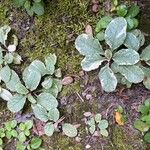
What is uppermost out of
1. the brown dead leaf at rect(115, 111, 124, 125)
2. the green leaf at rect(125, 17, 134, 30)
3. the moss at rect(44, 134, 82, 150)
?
the green leaf at rect(125, 17, 134, 30)

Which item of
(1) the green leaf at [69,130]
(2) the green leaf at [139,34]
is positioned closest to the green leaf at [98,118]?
(1) the green leaf at [69,130]

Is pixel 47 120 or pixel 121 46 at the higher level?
pixel 121 46

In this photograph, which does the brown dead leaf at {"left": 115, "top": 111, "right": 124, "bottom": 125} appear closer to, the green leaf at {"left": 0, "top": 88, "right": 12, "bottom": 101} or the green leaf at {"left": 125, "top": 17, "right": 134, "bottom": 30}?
the green leaf at {"left": 125, "top": 17, "right": 134, "bottom": 30}

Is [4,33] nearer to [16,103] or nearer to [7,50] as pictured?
[7,50]

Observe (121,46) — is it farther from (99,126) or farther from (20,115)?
(20,115)

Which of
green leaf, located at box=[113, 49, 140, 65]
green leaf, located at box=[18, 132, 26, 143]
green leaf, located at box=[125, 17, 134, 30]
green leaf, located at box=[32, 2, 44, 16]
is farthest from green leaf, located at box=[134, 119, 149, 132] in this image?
green leaf, located at box=[32, 2, 44, 16]

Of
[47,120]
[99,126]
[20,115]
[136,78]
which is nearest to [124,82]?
[136,78]

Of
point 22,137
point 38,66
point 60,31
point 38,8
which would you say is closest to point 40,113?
point 22,137

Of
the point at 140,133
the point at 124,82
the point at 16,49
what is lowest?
the point at 140,133
